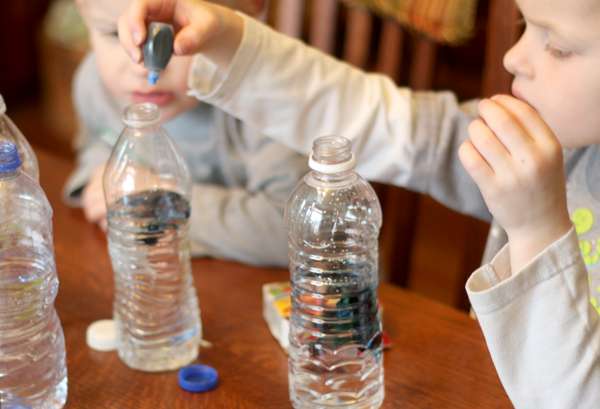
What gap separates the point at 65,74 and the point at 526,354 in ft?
8.44

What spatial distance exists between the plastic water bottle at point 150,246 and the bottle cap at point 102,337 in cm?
1

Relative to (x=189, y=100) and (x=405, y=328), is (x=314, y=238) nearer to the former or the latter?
(x=405, y=328)

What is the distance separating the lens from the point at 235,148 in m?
1.41

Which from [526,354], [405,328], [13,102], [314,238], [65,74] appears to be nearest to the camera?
[526,354]

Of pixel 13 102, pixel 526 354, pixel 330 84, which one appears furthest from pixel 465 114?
pixel 13 102

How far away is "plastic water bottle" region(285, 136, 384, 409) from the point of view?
0.92 metres

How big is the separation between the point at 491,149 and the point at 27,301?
0.50 metres

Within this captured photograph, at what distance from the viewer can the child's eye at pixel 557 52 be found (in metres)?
0.92

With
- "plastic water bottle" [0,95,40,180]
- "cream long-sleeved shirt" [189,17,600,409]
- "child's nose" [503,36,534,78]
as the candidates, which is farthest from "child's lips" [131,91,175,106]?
"child's nose" [503,36,534,78]

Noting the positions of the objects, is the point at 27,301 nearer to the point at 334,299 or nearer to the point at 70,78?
the point at 334,299

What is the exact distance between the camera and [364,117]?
1.22 meters

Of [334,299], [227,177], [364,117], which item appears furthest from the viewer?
[227,177]

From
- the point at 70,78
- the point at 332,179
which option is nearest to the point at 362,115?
the point at 332,179

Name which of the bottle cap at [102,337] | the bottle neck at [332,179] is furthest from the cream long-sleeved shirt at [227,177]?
the bottle neck at [332,179]
